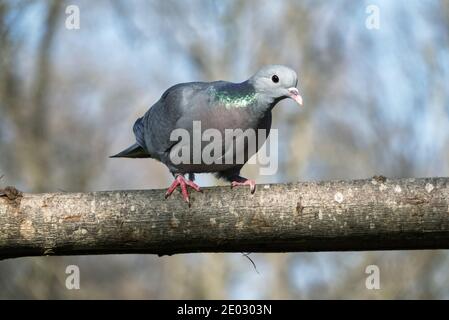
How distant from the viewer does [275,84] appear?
4.39 metres

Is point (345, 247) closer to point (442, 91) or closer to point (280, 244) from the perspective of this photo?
point (280, 244)

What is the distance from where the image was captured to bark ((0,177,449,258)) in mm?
3572

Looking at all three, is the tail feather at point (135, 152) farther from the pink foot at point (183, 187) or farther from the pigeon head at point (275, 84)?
the pink foot at point (183, 187)

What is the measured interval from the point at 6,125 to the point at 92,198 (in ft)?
24.8

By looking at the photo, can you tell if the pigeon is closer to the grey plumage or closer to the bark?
the grey plumage

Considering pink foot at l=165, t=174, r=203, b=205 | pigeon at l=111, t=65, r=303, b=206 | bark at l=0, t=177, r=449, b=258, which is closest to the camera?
bark at l=0, t=177, r=449, b=258

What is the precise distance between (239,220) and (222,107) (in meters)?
0.98

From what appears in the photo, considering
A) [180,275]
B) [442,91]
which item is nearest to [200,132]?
[442,91]
